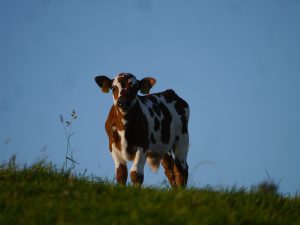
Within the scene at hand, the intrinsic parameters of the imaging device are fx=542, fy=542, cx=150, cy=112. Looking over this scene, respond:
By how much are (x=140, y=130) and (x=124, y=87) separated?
1021 millimetres

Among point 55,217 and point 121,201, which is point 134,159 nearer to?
point 121,201

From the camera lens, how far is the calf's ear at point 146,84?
42.5 ft

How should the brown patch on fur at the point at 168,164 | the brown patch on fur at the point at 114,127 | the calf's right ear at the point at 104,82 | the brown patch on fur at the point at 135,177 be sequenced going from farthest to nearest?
1. the brown patch on fur at the point at 168,164
2. the calf's right ear at the point at 104,82
3. the brown patch on fur at the point at 114,127
4. the brown patch on fur at the point at 135,177

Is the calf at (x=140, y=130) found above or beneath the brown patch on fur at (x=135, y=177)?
above

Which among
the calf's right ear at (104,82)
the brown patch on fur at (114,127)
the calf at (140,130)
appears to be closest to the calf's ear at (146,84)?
the calf at (140,130)

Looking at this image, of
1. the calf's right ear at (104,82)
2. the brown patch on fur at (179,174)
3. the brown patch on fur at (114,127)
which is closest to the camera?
the brown patch on fur at (114,127)

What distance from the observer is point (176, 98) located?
15680 mm

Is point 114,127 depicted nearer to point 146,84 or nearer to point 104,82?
point 104,82

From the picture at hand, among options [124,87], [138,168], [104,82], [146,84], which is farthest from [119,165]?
[146,84]

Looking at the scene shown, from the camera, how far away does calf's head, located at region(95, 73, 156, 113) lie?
38.1 feet

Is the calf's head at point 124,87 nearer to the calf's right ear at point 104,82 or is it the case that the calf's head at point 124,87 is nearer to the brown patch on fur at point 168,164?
the calf's right ear at point 104,82

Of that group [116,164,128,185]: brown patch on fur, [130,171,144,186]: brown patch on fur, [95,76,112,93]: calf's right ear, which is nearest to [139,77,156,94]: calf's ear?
[95,76,112,93]: calf's right ear

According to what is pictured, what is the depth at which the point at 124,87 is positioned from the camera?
1202cm

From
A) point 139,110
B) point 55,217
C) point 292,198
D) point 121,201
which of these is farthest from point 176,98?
point 55,217
